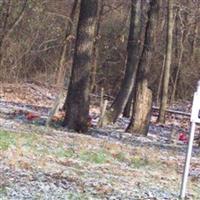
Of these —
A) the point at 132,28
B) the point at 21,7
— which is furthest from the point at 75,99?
the point at 21,7

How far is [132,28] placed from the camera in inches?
848

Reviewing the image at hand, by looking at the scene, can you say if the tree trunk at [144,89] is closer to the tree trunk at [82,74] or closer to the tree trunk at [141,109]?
the tree trunk at [141,109]

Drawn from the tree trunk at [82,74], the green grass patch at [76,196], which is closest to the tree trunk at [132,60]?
the tree trunk at [82,74]

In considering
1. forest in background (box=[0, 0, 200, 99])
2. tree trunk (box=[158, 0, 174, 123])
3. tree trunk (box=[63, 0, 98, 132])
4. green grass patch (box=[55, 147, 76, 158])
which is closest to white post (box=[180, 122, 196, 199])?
green grass patch (box=[55, 147, 76, 158])

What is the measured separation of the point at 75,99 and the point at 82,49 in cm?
130

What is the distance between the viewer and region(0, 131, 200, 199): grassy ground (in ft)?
28.6

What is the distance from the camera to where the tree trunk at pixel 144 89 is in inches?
711

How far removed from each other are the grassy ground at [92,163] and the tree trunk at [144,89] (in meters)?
4.19

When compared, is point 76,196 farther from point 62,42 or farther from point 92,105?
point 62,42

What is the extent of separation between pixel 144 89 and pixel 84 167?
27.2 feet

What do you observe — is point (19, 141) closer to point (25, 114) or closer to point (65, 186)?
point (65, 186)

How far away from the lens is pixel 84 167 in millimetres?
10086

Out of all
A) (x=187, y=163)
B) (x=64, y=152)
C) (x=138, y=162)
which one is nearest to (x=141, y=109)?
(x=138, y=162)

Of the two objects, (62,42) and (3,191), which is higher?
(62,42)
